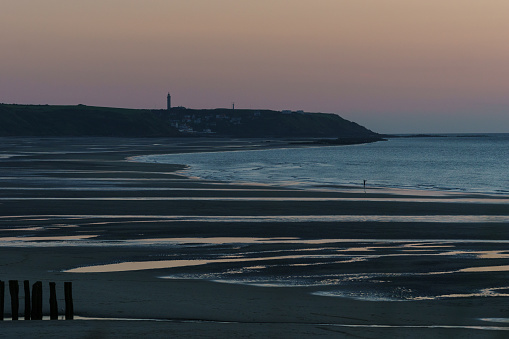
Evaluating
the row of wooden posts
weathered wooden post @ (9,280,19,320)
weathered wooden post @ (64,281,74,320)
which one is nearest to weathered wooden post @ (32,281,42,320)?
the row of wooden posts

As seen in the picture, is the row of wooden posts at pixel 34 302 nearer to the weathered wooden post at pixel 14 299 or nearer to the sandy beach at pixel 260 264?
the weathered wooden post at pixel 14 299

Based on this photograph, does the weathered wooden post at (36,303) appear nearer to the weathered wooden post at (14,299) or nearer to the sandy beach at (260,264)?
the weathered wooden post at (14,299)

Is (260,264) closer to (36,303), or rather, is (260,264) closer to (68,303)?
(68,303)

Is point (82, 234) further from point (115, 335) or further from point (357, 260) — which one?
point (115, 335)

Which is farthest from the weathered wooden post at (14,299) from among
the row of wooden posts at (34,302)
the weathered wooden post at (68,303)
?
the weathered wooden post at (68,303)

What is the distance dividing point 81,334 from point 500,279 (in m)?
9.34

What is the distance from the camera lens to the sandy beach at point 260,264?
1235 centimetres

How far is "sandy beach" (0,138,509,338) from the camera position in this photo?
40.5ft

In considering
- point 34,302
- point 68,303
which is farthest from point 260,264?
point 34,302

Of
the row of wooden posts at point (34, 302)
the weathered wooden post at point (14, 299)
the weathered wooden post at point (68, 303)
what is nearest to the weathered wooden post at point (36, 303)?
the row of wooden posts at point (34, 302)

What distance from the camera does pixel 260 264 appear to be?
18078 mm

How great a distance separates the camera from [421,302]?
46.3 ft

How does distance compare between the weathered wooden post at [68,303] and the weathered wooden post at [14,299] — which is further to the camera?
the weathered wooden post at [68,303]

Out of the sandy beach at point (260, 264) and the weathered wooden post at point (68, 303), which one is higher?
the weathered wooden post at point (68, 303)
